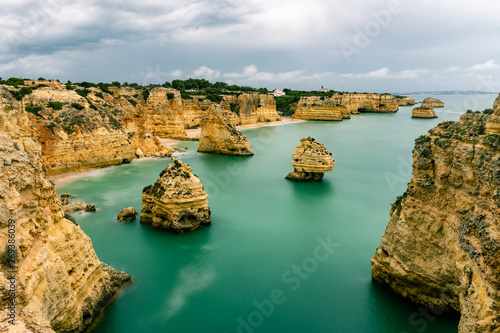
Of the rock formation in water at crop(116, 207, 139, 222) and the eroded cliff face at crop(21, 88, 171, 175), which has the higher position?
the eroded cliff face at crop(21, 88, 171, 175)

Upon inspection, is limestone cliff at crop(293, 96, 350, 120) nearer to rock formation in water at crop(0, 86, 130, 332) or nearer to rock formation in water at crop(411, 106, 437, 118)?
rock formation in water at crop(411, 106, 437, 118)

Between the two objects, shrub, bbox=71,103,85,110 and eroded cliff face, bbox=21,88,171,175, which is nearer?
eroded cliff face, bbox=21,88,171,175

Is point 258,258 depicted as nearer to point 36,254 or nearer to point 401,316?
point 401,316

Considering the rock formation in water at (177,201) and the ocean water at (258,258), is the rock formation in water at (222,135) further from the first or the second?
the rock formation in water at (177,201)

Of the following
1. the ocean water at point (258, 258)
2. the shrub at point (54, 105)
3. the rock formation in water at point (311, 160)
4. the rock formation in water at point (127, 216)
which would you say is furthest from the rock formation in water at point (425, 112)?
the rock formation in water at point (127, 216)

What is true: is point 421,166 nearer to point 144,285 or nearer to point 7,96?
point 144,285

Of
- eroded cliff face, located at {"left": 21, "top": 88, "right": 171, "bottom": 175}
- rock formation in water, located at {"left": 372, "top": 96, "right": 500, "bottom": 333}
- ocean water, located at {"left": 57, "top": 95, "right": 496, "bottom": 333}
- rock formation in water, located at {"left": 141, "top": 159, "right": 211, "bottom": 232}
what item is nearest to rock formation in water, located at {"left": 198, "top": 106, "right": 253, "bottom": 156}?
eroded cliff face, located at {"left": 21, "top": 88, "right": 171, "bottom": 175}

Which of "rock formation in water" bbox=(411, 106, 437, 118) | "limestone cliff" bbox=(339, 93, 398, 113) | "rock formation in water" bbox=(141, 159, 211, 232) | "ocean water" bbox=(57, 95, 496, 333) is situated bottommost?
"ocean water" bbox=(57, 95, 496, 333)
